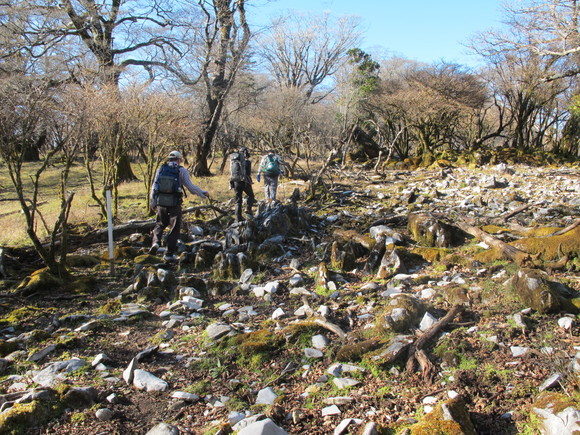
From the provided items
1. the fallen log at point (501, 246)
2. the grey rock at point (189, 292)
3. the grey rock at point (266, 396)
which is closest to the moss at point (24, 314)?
the grey rock at point (189, 292)

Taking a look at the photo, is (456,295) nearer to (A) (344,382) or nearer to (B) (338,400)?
(A) (344,382)

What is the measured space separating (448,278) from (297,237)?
2.99m

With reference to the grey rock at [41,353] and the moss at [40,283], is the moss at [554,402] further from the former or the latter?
the moss at [40,283]

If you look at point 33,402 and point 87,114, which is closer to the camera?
point 33,402

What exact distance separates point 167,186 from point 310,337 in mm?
3682

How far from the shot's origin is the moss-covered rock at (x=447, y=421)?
226cm

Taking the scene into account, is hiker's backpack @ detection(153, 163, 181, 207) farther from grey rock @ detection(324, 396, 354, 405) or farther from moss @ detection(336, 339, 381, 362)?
grey rock @ detection(324, 396, 354, 405)

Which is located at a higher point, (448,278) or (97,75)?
(97,75)

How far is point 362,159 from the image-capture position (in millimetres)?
20984

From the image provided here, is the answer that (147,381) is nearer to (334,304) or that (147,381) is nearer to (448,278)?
(334,304)

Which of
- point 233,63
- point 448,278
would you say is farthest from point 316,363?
point 233,63

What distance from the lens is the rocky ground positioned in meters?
2.63

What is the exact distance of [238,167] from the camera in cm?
858

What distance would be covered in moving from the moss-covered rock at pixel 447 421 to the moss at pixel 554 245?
3178 millimetres
